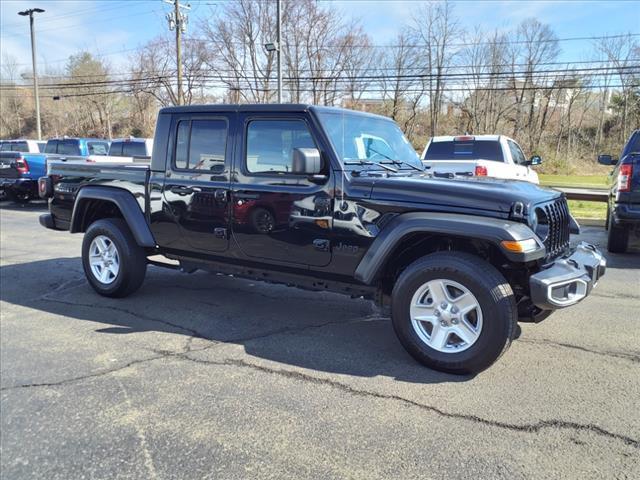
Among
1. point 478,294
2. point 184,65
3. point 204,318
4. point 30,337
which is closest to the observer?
point 478,294

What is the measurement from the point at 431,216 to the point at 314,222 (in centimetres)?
96

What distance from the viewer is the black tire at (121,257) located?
517 centimetres

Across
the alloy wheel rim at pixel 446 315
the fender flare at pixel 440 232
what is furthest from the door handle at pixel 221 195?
the alloy wheel rim at pixel 446 315

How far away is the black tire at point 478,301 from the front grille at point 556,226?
1.75 ft

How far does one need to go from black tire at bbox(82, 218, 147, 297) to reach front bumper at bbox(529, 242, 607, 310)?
12.4 ft

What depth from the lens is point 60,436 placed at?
2.79m

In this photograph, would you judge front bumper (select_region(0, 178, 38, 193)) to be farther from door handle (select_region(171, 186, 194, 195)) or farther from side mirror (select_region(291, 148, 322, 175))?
side mirror (select_region(291, 148, 322, 175))

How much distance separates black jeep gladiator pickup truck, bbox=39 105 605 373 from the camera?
337 centimetres

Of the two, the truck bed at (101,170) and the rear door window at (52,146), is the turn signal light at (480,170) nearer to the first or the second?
the truck bed at (101,170)

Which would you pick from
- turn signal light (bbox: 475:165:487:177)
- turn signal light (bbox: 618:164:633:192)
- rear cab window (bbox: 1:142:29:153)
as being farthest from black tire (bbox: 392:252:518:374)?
rear cab window (bbox: 1:142:29:153)

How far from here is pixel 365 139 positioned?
4.34 m

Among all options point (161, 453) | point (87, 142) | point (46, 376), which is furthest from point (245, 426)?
point (87, 142)

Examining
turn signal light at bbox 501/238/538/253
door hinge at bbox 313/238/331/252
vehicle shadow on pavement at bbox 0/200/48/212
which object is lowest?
vehicle shadow on pavement at bbox 0/200/48/212

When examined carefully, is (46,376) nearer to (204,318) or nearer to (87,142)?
(204,318)
